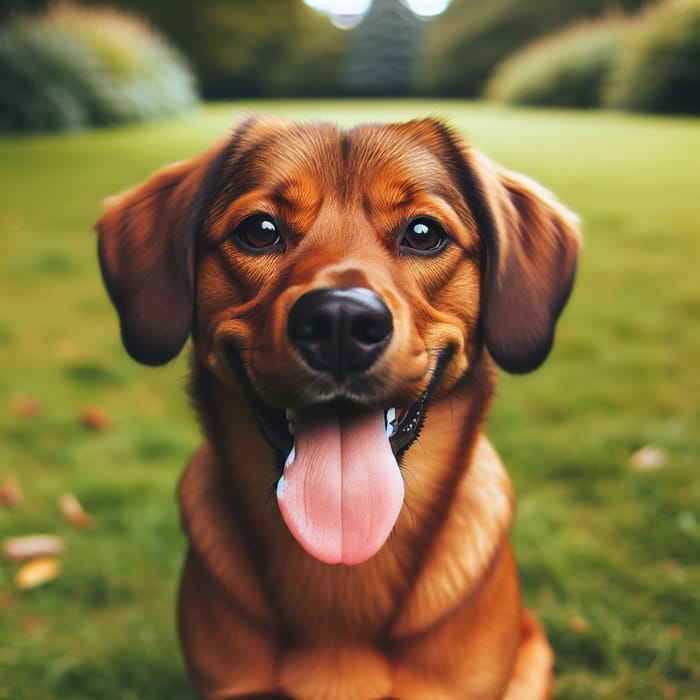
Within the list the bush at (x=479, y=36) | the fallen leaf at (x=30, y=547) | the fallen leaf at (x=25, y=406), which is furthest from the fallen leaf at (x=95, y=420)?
the bush at (x=479, y=36)

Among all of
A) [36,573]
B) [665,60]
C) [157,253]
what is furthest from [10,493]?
[665,60]

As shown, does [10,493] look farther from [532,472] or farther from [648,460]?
[648,460]

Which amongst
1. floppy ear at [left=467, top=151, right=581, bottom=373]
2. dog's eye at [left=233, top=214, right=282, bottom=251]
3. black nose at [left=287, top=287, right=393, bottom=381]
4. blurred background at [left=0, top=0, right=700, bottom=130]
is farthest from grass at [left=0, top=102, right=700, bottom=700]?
blurred background at [left=0, top=0, right=700, bottom=130]

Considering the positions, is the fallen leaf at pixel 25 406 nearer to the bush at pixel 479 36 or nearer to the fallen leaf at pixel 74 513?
the fallen leaf at pixel 74 513

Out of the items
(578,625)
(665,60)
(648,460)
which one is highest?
(665,60)

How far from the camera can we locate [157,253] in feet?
6.63

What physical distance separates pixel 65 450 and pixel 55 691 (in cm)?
154

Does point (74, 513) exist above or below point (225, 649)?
below

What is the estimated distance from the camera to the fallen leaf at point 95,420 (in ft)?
14.1

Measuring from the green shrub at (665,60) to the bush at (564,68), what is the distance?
0.71 m

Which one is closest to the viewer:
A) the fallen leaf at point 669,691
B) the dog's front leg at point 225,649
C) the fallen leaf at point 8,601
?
the dog's front leg at point 225,649

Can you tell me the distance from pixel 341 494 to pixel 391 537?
416 mm

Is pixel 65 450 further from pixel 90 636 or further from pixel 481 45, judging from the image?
pixel 481 45

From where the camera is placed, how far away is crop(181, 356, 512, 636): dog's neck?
2053 mm
